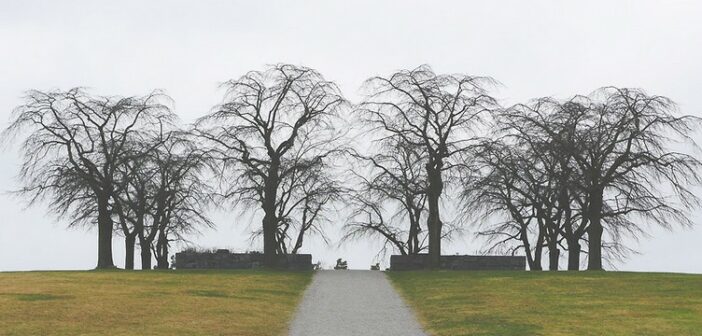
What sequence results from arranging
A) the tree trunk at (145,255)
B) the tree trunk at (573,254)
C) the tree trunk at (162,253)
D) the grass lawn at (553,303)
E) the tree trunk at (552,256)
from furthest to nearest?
the tree trunk at (162,253) < the tree trunk at (145,255) < the tree trunk at (552,256) < the tree trunk at (573,254) < the grass lawn at (553,303)

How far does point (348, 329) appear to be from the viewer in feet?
70.1

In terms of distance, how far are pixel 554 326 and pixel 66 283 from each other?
1865 centimetres

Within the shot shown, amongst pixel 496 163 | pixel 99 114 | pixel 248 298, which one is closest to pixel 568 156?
pixel 496 163

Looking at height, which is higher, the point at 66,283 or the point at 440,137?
the point at 440,137

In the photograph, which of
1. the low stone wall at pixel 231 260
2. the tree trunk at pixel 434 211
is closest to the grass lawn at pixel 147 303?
the low stone wall at pixel 231 260

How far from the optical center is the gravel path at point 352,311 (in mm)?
21453

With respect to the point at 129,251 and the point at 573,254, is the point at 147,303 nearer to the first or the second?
the point at 129,251

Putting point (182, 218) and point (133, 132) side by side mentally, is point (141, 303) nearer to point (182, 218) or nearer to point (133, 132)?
point (133, 132)

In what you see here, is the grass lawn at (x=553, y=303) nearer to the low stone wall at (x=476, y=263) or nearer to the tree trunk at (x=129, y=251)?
the low stone wall at (x=476, y=263)

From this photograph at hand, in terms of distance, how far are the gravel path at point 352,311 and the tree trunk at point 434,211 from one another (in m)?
8.17

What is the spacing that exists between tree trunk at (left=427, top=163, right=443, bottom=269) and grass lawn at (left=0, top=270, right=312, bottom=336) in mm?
8616

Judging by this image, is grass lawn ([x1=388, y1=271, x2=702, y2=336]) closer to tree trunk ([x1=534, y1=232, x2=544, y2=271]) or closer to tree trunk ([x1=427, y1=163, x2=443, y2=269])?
tree trunk ([x1=427, y1=163, x2=443, y2=269])

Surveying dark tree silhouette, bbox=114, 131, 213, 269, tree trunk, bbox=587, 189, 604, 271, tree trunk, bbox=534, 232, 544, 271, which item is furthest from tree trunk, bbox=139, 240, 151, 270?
tree trunk, bbox=587, 189, 604, 271

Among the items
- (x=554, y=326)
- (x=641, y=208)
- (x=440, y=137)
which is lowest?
(x=554, y=326)
